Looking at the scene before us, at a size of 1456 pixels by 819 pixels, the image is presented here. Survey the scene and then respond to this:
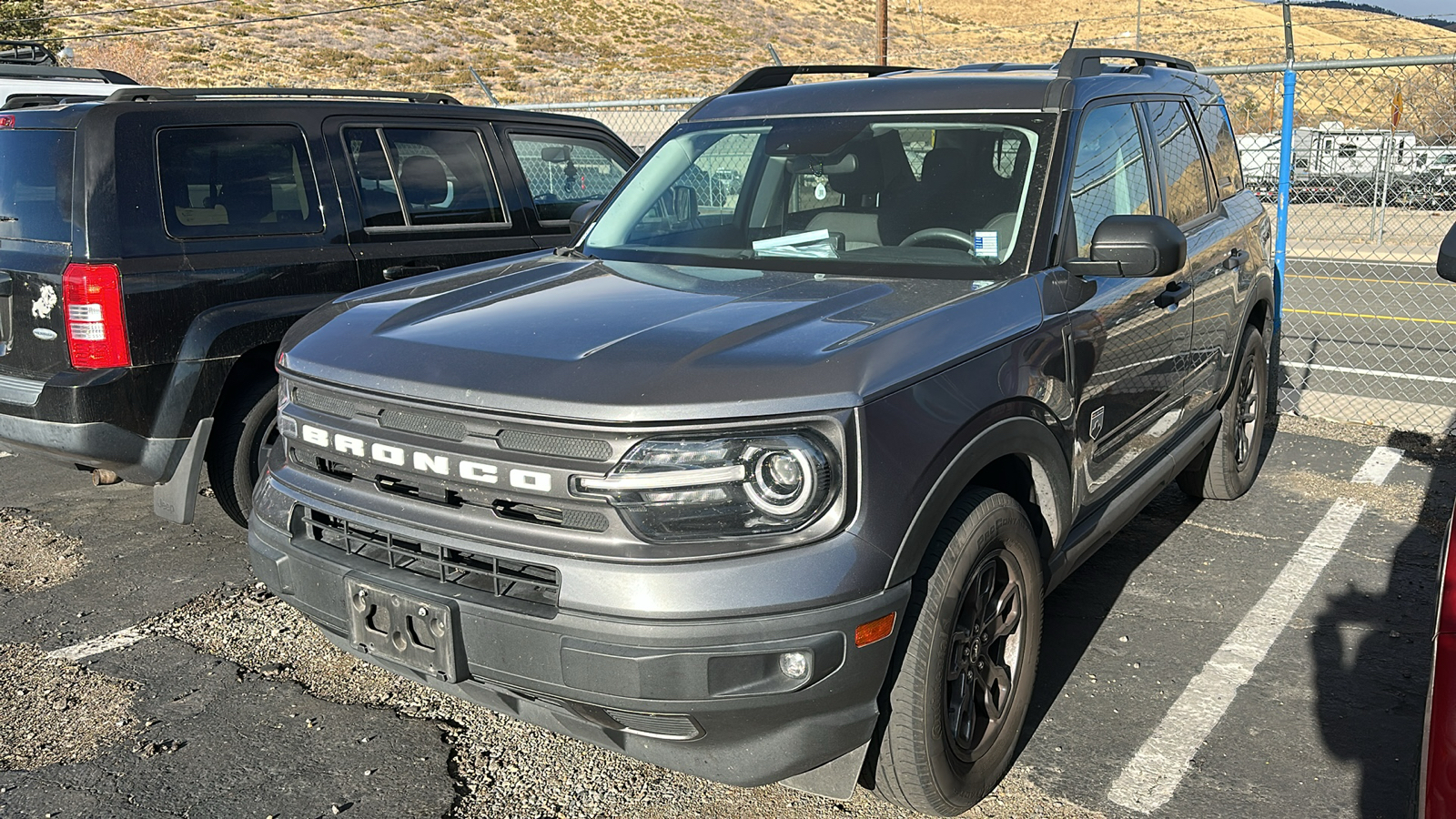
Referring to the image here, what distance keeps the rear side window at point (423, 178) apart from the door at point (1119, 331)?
3.30 metres

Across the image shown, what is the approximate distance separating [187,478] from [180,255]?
0.91 m

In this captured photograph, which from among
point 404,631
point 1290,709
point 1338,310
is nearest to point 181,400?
point 404,631

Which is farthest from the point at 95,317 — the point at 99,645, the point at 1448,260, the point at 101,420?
the point at 1448,260

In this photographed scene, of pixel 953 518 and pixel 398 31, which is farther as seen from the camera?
pixel 398 31

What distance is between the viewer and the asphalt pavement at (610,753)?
10.7 ft

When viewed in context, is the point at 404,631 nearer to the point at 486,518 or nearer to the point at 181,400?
the point at 486,518

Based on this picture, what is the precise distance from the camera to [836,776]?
2789 millimetres

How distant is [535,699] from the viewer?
270 centimetres

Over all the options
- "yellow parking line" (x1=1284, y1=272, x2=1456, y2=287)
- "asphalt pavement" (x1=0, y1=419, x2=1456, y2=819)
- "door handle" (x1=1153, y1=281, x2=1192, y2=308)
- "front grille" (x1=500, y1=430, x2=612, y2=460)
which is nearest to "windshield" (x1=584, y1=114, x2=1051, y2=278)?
"door handle" (x1=1153, y1=281, x2=1192, y2=308)

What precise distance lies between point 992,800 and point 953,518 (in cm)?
90

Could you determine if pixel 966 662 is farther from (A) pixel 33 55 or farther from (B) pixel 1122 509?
(A) pixel 33 55

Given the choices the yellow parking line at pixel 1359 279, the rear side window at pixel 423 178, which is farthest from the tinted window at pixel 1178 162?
the yellow parking line at pixel 1359 279

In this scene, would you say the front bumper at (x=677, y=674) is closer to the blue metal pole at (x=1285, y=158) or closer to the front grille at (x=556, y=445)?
the front grille at (x=556, y=445)

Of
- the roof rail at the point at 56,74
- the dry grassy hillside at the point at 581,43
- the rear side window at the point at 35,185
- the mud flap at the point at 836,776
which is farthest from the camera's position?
the dry grassy hillside at the point at 581,43
